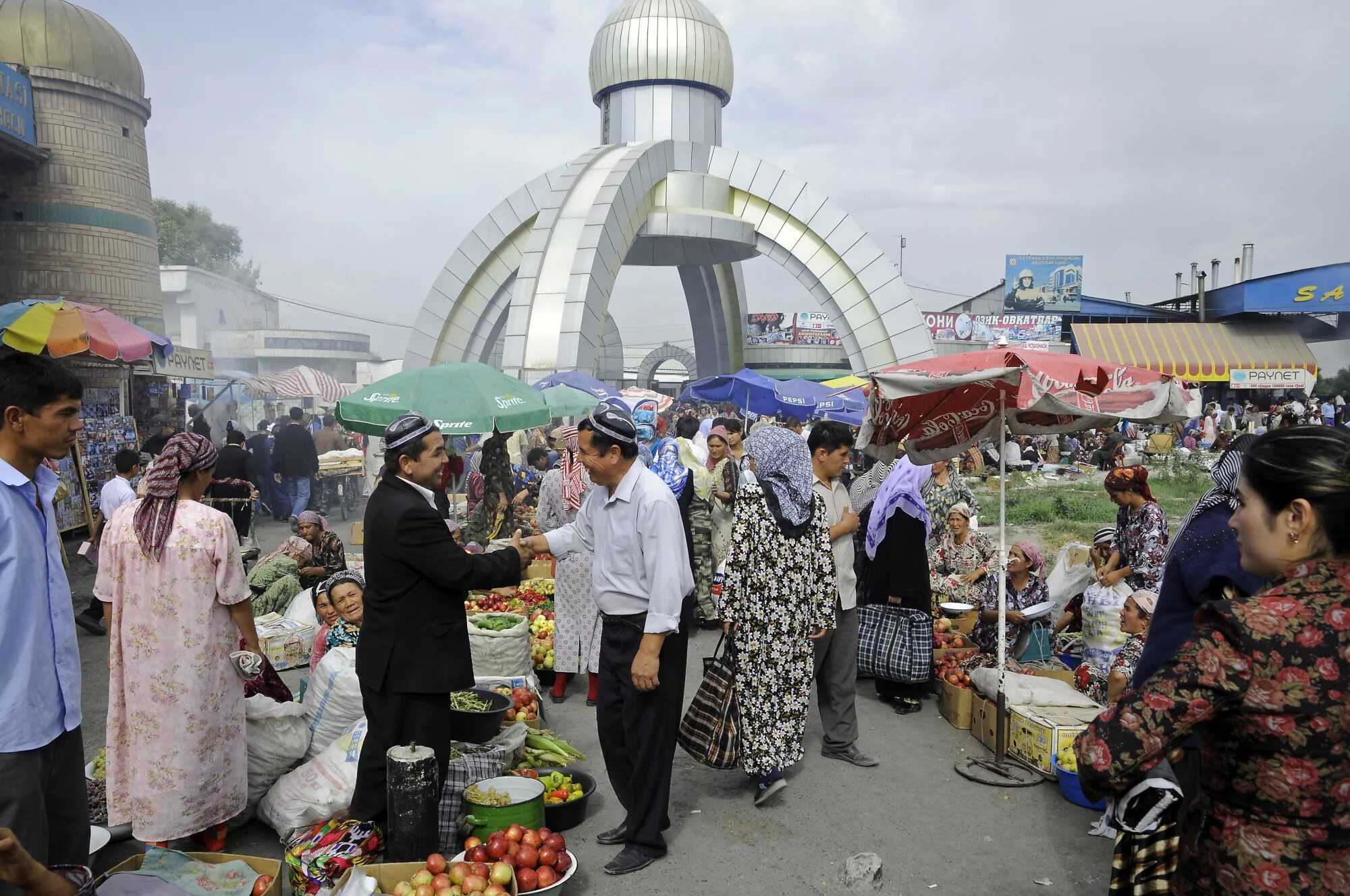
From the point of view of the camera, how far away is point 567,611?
241 inches

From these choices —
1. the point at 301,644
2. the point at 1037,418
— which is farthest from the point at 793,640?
the point at 301,644

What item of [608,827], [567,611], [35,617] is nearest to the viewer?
[35,617]

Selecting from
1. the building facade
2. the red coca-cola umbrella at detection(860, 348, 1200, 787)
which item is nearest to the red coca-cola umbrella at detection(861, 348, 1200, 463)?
the red coca-cola umbrella at detection(860, 348, 1200, 787)

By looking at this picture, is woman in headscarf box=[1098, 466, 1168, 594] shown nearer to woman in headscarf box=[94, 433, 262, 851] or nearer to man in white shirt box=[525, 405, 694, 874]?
man in white shirt box=[525, 405, 694, 874]

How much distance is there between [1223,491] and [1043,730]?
2722 millimetres

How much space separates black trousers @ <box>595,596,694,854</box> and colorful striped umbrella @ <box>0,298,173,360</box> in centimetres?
688

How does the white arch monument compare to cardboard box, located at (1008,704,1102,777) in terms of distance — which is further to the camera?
the white arch monument

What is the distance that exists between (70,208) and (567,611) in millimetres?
14440

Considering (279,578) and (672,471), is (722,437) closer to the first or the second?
(672,471)

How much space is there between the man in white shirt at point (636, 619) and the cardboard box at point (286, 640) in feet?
12.0

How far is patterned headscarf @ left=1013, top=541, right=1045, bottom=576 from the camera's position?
6379 millimetres

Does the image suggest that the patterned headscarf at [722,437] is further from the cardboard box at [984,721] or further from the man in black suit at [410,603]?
the man in black suit at [410,603]

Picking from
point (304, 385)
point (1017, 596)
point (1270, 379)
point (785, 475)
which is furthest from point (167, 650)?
point (1270, 379)

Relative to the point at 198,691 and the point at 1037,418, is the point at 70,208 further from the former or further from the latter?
the point at 1037,418
